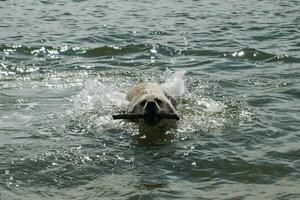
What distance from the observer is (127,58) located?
50.2 ft

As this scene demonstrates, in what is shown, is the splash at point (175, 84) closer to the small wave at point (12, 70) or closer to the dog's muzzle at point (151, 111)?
the dog's muzzle at point (151, 111)

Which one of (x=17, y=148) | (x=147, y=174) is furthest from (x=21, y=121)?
(x=147, y=174)

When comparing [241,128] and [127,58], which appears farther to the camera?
[127,58]

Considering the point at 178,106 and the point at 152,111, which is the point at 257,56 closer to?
the point at 178,106

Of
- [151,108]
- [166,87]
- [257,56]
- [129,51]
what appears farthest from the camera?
[129,51]

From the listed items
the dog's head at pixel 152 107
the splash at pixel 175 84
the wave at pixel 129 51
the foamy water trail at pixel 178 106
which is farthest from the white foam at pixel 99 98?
the wave at pixel 129 51

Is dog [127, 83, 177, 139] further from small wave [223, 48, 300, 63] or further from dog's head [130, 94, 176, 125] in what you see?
small wave [223, 48, 300, 63]

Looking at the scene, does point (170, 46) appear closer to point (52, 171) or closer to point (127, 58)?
point (127, 58)

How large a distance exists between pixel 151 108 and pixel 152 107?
0.07 ft

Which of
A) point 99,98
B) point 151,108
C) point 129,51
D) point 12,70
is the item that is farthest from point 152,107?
point 129,51

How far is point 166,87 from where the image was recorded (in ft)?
39.0

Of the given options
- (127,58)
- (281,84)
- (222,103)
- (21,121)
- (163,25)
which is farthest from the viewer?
(163,25)

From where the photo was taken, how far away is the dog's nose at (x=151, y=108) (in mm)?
8633

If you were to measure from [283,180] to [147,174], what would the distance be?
70.1 inches
